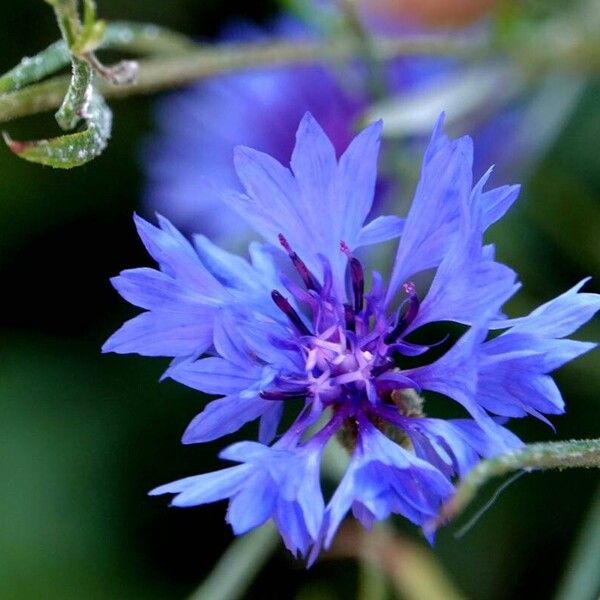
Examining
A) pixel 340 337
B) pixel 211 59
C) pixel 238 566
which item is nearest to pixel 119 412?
pixel 238 566

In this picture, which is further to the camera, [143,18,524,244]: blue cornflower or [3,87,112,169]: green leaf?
[143,18,524,244]: blue cornflower

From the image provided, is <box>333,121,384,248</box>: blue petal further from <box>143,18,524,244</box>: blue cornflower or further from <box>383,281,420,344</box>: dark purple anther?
<box>143,18,524,244</box>: blue cornflower

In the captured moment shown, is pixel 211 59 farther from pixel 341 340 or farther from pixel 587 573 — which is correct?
pixel 587 573

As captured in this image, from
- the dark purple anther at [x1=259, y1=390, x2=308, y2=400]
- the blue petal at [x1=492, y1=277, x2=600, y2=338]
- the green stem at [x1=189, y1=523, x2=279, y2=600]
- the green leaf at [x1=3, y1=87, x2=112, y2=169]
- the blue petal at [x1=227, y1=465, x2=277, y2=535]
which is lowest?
the green stem at [x1=189, y1=523, x2=279, y2=600]

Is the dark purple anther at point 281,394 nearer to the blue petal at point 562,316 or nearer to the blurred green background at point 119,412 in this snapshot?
the blue petal at point 562,316

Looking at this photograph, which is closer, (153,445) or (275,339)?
(275,339)

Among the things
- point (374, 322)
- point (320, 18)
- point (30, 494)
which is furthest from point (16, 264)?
point (374, 322)

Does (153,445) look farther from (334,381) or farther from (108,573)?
(334,381)

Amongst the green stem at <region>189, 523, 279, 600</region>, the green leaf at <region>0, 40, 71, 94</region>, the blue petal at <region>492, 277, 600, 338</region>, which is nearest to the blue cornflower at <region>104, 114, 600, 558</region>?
the blue petal at <region>492, 277, 600, 338</region>
